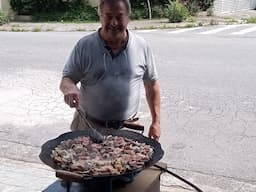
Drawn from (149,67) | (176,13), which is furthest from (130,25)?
(149,67)

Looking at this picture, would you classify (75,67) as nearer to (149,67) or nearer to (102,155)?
(149,67)

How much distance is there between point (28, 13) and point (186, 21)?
866 cm

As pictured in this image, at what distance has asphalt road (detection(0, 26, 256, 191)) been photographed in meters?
5.36

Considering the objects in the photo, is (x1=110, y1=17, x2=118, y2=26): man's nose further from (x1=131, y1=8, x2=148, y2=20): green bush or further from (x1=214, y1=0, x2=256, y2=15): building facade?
(x1=214, y1=0, x2=256, y2=15): building facade

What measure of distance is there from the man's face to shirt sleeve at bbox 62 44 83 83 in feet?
0.82

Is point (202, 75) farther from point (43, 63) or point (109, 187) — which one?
point (109, 187)

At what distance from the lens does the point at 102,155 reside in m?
2.74

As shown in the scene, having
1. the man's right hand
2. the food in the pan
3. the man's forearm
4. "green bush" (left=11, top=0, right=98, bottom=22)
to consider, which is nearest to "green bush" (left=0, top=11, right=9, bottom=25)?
"green bush" (left=11, top=0, right=98, bottom=22)

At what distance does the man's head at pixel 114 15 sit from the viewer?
2914mm

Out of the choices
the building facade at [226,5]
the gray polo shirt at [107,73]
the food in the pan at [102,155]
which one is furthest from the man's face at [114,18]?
the building facade at [226,5]

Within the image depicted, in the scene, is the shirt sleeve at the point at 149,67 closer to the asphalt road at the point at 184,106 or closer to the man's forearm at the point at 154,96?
the man's forearm at the point at 154,96

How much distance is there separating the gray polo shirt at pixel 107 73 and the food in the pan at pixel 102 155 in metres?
0.25

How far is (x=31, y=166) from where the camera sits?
4.96 meters

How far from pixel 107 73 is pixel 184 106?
4.23 meters
